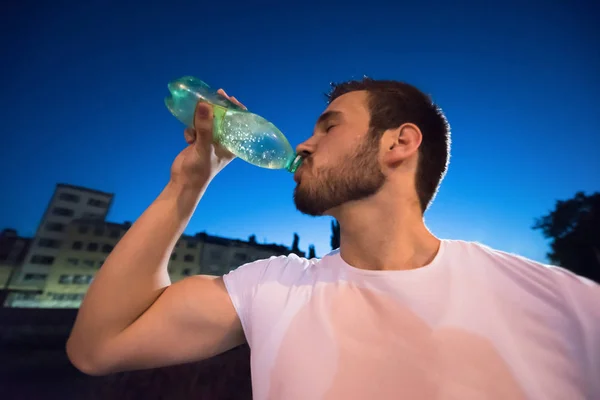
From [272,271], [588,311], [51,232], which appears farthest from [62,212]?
[588,311]

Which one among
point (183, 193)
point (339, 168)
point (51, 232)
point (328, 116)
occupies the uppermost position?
point (51, 232)

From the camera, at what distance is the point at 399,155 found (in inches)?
52.6

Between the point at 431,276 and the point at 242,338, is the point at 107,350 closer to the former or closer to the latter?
the point at 242,338

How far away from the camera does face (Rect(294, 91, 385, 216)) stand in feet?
3.97

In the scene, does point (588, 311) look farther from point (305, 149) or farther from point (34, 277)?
point (34, 277)

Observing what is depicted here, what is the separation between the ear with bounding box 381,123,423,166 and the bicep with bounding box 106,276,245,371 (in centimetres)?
100

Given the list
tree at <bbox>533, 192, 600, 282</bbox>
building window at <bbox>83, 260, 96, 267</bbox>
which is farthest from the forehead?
building window at <bbox>83, 260, 96, 267</bbox>

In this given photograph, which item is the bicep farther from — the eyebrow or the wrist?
the eyebrow

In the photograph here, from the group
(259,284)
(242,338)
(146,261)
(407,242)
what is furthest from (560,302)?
(146,261)

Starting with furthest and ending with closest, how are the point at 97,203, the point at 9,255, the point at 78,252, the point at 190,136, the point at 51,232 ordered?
the point at 97,203, the point at 51,232, the point at 78,252, the point at 9,255, the point at 190,136

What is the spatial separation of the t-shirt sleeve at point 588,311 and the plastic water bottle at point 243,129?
1281 millimetres

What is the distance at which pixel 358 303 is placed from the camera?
3.39 ft

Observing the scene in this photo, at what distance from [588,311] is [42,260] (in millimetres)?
35521

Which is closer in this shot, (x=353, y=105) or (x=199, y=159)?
(x=199, y=159)
